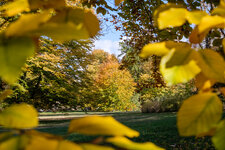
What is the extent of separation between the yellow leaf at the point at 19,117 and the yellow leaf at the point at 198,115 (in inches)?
9.6

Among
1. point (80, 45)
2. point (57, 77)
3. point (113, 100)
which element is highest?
point (80, 45)

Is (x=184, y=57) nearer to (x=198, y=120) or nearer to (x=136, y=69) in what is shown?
(x=198, y=120)

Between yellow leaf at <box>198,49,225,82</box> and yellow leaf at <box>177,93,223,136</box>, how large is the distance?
40 mm

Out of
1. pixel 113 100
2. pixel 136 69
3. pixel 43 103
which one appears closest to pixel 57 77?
pixel 43 103

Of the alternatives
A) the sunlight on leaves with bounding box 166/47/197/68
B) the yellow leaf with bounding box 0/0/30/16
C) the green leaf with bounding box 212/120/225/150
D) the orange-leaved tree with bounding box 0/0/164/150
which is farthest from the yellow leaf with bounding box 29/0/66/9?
the green leaf with bounding box 212/120/225/150

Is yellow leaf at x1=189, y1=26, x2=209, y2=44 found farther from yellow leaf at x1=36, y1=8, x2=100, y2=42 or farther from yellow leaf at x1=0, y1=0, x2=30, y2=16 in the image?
yellow leaf at x1=0, y1=0, x2=30, y2=16

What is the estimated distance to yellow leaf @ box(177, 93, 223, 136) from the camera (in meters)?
0.34

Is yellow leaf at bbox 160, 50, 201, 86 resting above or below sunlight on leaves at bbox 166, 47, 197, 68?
below

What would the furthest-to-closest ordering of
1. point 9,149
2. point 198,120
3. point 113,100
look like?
point 113,100
point 198,120
point 9,149

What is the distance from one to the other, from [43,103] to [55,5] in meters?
13.2

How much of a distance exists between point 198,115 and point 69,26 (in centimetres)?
26

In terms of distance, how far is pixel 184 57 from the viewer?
35cm

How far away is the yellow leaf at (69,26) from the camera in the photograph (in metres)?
0.27

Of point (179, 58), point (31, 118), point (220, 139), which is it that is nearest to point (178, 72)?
point (179, 58)
